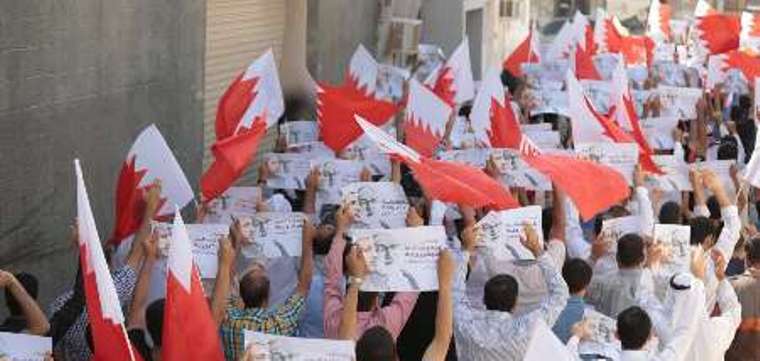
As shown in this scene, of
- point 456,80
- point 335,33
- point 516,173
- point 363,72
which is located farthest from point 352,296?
point 335,33

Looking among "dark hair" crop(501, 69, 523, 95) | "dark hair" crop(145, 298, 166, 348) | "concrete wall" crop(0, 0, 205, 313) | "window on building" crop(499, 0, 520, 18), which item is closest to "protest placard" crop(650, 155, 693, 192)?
"concrete wall" crop(0, 0, 205, 313)

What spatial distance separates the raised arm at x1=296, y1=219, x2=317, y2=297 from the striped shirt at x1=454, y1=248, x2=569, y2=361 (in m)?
0.78

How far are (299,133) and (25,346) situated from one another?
21.8 ft

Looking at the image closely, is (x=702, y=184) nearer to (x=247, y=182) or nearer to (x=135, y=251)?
(x=135, y=251)

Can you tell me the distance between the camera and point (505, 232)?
30.5 feet

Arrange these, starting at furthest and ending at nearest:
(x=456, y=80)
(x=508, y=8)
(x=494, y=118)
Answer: (x=508, y=8) < (x=456, y=80) < (x=494, y=118)

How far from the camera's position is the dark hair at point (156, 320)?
774 centimetres

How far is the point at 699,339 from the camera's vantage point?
29.1ft

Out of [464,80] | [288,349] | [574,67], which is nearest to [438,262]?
[288,349]

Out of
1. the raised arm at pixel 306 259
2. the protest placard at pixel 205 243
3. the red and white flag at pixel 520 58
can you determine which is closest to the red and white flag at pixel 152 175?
the raised arm at pixel 306 259

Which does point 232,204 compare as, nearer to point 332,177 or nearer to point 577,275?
point 332,177

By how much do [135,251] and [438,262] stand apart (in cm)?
178

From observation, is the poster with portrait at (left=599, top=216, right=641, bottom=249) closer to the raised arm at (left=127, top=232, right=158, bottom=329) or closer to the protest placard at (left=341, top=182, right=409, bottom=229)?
the protest placard at (left=341, top=182, right=409, bottom=229)

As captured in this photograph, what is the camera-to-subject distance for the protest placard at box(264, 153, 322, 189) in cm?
1171
